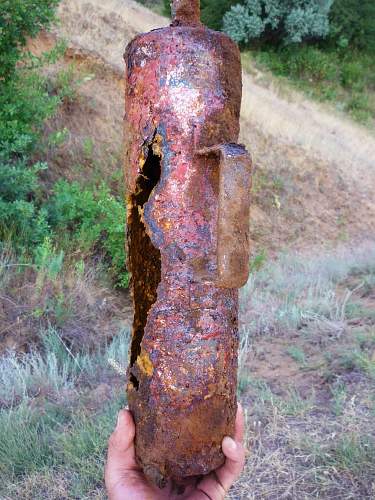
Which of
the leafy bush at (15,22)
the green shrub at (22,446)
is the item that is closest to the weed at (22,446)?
the green shrub at (22,446)

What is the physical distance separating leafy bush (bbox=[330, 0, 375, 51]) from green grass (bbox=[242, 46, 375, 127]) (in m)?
0.69

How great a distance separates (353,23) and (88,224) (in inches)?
715

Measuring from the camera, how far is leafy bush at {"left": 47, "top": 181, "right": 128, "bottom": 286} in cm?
479

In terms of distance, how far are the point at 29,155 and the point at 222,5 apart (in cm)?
1278

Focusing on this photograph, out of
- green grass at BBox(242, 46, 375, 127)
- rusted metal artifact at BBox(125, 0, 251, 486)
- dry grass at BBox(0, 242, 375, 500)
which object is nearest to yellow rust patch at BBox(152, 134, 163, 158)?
rusted metal artifact at BBox(125, 0, 251, 486)

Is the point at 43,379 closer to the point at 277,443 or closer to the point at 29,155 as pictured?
the point at 277,443

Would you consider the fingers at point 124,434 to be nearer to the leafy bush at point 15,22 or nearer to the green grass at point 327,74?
the leafy bush at point 15,22

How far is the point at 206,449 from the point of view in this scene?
1.32m

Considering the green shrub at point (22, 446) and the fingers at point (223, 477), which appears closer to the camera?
the fingers at point (223, 477)

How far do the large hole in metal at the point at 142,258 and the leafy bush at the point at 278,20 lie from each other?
15.6 meters

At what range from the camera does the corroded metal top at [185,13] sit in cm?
140

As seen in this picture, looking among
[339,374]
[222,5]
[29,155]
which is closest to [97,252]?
[29,155]

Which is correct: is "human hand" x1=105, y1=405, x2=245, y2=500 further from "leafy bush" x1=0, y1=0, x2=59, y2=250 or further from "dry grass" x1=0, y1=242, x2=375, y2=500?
"leafy bush" x1=0, y1=0, x2=59, y2=250

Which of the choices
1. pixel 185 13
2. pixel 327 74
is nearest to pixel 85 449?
pixel 185 13
